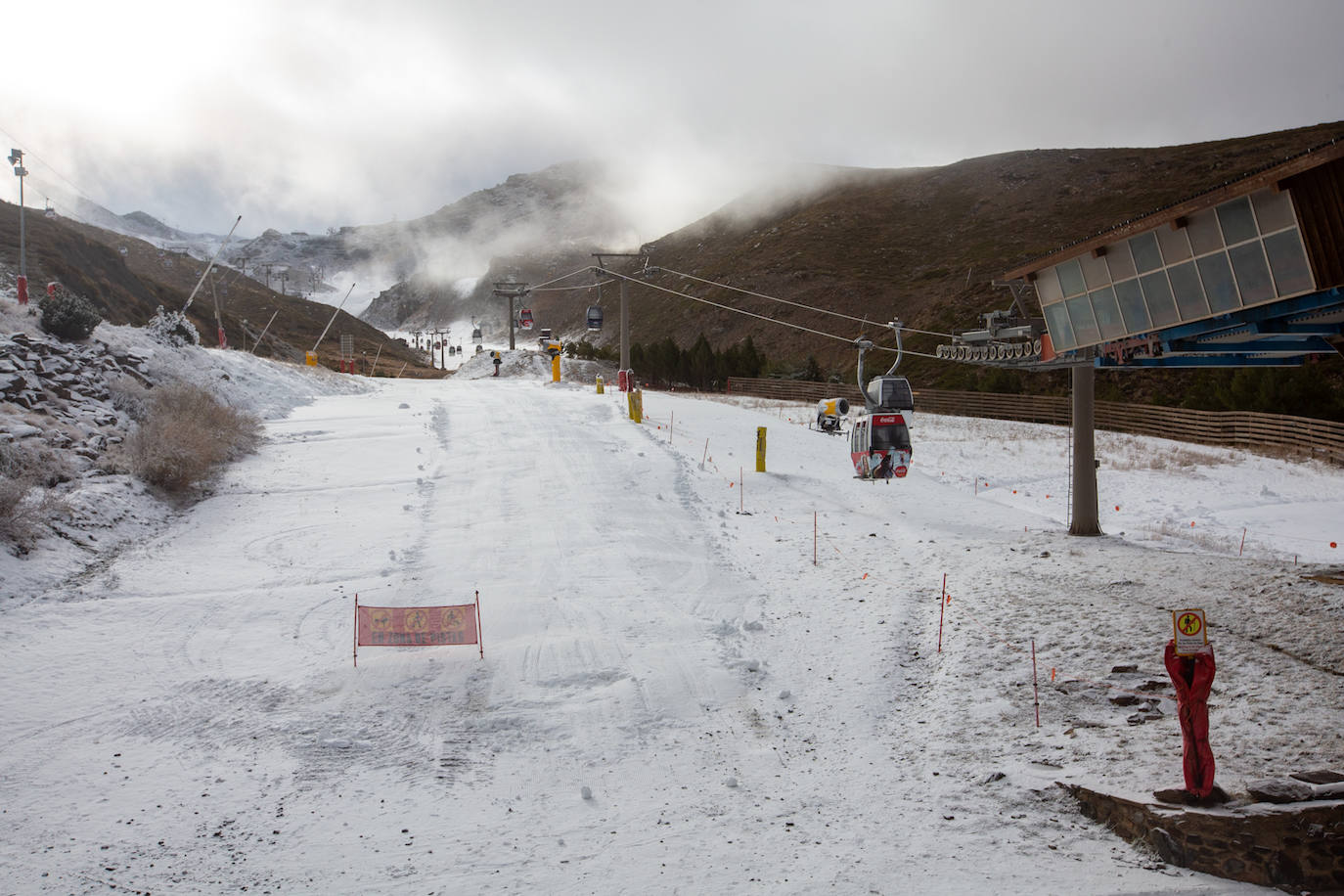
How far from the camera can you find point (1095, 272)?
62.0 feet

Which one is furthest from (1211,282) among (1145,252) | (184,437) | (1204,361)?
(184,437)

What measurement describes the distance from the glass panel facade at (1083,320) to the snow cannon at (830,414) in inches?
263

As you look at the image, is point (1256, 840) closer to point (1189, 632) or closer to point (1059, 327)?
point (1189, 632)

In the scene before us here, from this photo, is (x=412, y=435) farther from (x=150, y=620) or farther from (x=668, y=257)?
(x=668, y=257)

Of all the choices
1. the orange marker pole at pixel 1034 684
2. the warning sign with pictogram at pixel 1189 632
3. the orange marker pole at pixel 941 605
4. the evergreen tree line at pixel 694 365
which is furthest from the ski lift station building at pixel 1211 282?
the evergreen tree line at pixel 694 365

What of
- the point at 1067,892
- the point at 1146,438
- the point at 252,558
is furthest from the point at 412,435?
the point at 1146,438

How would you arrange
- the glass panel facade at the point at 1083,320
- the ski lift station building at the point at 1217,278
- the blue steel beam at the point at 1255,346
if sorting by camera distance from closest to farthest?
1. the ski lift station building at the point at 1217,278
2. the blue steel beam at the point at 1255,346
3. the glass panel facade at the point at 1083,320

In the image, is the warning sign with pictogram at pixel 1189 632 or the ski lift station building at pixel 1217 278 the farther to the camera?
the ski lift station building at pixel 1217 278

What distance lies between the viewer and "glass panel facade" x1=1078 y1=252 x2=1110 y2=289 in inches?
731

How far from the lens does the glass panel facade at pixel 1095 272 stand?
731 inches

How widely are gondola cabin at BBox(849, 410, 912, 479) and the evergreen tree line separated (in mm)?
53369

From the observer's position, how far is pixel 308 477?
23.1 m

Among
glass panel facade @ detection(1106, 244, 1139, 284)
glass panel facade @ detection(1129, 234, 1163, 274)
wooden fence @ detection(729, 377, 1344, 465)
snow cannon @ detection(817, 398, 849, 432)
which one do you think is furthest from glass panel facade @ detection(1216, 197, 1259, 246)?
wooden fence @ detection(729, 377, 1344, 465)

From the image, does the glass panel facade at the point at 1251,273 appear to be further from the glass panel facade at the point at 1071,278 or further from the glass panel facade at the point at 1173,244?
the glass panel facade at the point at 1071,278
